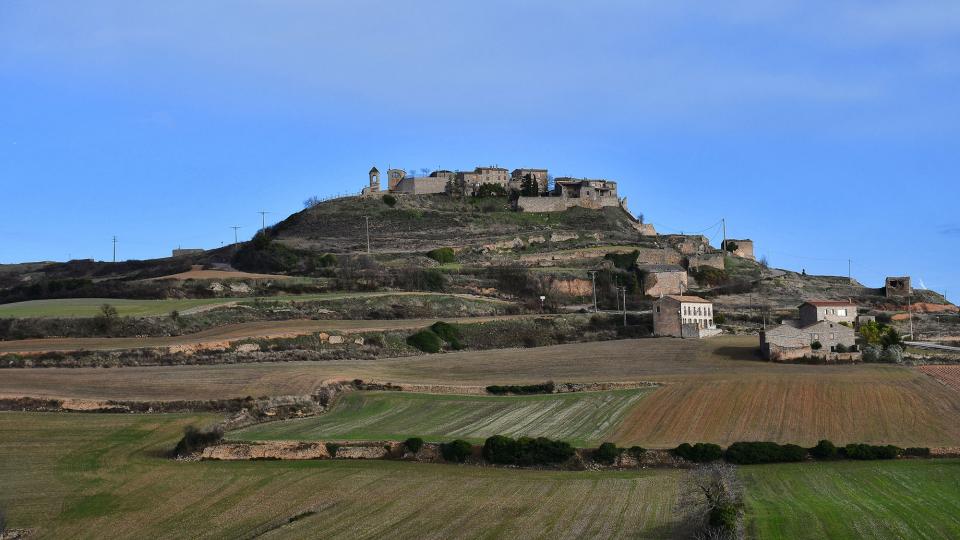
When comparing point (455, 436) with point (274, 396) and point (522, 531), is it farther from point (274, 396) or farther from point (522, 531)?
point (522, 531)

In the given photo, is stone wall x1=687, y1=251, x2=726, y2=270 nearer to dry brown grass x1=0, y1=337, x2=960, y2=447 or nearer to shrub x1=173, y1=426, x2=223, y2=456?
dry brown grass x1=0, y1=337, x2=960, y2=447

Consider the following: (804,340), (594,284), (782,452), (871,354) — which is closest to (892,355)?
(871,354)

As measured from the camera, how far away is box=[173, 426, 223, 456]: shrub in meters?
42.6

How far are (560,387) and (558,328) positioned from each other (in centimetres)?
2558

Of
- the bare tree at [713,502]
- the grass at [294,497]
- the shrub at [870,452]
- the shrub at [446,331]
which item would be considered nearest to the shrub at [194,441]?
the grass at [294,497]

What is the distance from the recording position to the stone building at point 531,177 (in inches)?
5310

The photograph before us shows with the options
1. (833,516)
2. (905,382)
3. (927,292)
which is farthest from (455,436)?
(927,292)

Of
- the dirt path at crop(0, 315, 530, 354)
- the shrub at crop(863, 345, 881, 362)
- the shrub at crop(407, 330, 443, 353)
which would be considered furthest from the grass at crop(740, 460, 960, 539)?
the dirt path at crop(0, 315, 530, 354)

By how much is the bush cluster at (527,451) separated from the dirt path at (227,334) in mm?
29514

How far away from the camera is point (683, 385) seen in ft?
182

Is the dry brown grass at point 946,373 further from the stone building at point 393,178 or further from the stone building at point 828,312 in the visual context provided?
the stone building at point 393,178

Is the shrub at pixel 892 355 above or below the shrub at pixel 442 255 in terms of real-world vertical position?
below

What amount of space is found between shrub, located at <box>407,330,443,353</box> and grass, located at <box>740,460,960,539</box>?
122ft

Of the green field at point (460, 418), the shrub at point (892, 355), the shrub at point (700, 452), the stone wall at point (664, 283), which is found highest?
the stone wall at point (664, 283)
